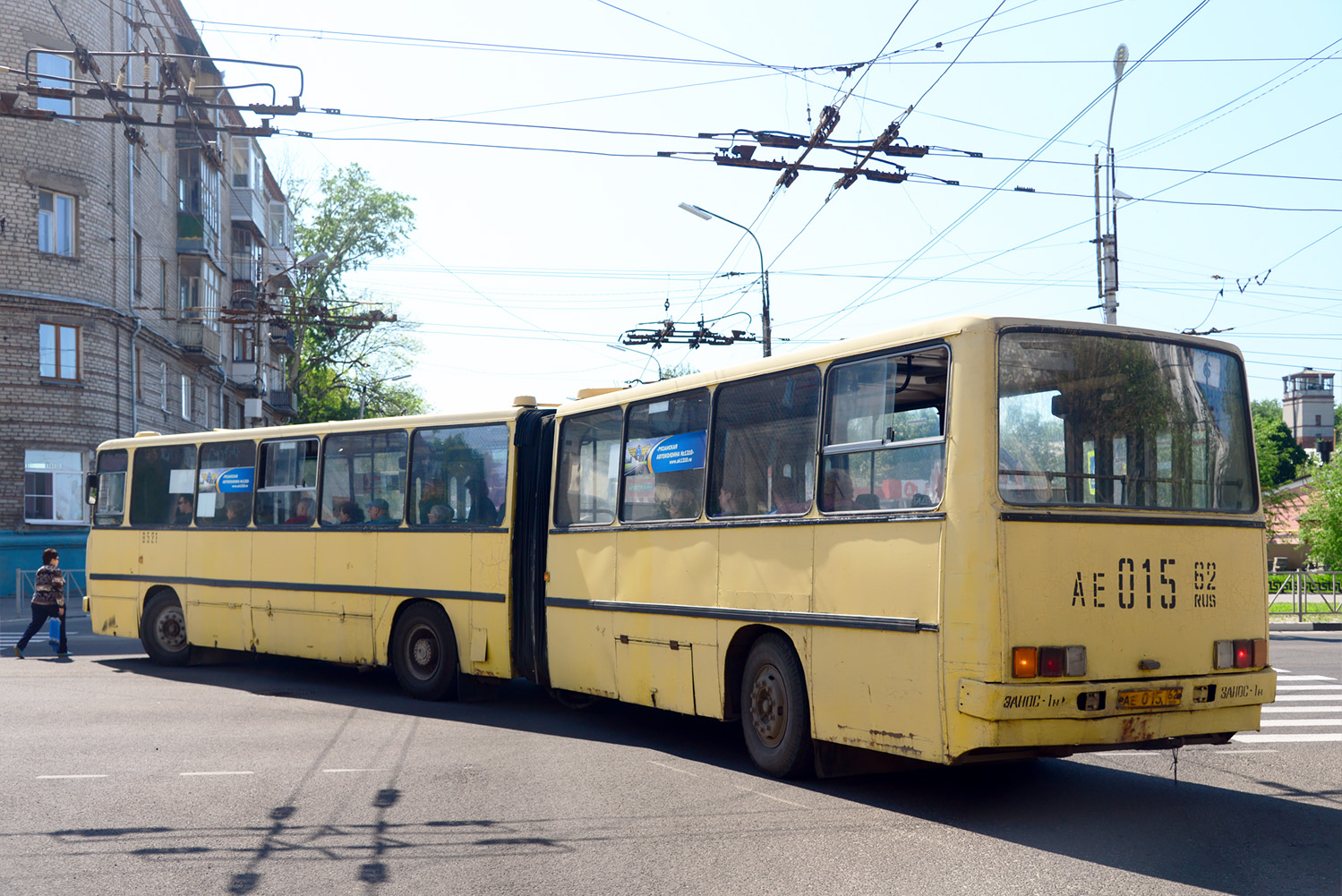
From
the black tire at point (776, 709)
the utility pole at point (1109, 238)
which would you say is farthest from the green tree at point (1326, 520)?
the black tire at point (776, 709)

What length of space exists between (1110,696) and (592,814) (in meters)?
3.02

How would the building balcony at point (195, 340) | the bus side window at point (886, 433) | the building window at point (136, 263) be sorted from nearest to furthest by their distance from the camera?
the bus side window at point (886, 433) < the building window at point (136, 263) < the building balcony at point (195, 340)

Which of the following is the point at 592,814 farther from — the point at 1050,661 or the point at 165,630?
the point at 165,630

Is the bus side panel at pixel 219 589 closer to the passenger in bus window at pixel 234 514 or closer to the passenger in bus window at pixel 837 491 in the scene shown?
the passenger in bus window at pixel 234 514

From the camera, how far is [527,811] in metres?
7.36

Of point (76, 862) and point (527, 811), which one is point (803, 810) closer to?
point (527, 811)

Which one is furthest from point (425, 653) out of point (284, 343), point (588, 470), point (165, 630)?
point (284, 343)


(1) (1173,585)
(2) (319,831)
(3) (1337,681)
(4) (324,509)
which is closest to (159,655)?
(4) (324,509)

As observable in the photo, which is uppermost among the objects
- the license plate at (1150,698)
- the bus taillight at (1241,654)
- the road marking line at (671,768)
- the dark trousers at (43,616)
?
the bus taillight at (1241,654)

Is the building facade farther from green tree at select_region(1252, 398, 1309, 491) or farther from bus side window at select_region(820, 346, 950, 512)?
green tree at select_region(1252, 398, 1309, 491)

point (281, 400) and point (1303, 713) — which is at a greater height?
point (281, 400)

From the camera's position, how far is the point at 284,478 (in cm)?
1455

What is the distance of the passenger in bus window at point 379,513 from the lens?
13.3m

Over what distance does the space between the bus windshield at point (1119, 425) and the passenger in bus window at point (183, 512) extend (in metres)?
11.9
